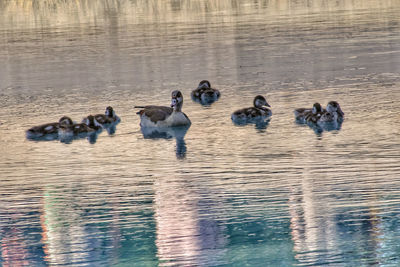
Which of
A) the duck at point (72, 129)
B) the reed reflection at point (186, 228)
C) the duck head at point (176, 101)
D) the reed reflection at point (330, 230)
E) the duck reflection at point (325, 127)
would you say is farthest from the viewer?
the duck head at point (176, 101)

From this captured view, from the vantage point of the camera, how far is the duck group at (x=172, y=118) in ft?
62.4

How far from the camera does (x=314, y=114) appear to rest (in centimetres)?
1911

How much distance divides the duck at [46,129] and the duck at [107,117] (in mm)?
668

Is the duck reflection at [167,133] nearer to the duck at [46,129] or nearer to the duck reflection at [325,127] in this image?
the duck at [46,129]

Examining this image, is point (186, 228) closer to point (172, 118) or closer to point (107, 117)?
point (172, 118)

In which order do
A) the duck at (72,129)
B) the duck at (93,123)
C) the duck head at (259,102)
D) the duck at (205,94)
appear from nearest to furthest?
the duck at (72,129) → the duck at (93,123) → the duck head at (259,102) → the duck at (205,94)

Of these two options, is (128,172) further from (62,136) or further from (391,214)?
(391,214)

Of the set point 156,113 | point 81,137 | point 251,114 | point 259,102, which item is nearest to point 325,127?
point 251,114

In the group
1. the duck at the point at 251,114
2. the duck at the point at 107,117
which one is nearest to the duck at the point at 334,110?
the duck at the point at 251,114

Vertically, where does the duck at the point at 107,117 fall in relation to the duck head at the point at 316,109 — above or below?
above

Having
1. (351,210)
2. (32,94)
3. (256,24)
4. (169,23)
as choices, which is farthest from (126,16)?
(351,210)

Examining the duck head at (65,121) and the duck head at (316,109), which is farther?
the duck head at (316,109)

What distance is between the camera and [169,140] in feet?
60.7

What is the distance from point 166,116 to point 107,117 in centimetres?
122
